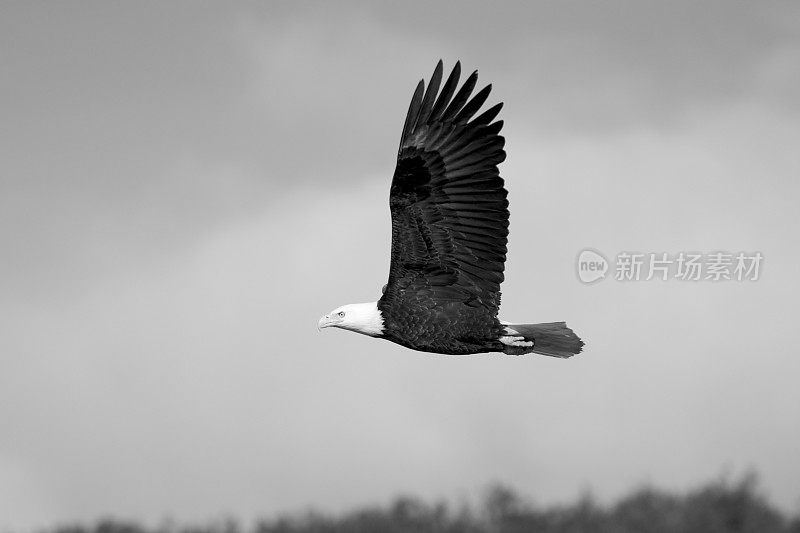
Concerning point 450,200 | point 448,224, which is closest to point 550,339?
point 448,224

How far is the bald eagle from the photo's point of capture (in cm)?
1030

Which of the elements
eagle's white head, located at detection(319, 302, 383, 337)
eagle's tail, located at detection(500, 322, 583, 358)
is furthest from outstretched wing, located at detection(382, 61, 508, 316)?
eagle's tail, located at detection(500, 322, 583, 358)

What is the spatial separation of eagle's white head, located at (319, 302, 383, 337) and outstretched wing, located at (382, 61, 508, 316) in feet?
1.38

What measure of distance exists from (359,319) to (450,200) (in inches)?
55.6

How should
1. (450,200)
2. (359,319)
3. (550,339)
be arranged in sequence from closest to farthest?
(450,200) < (359,319) < (550,339)

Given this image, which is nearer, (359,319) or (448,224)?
(448,224)

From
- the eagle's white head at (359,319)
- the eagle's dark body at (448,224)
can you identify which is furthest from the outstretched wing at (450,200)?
the eagle's white head at (359,319)

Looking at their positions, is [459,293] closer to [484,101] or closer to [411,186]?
[411,186]

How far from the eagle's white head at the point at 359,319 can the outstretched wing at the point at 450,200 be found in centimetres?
42

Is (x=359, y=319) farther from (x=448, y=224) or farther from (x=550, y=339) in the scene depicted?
(x=550, y=339)

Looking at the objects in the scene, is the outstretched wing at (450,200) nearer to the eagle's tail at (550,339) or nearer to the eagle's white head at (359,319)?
the eagle's white head at (359,319)

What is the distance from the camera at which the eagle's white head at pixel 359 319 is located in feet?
35.0

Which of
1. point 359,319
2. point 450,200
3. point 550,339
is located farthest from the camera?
point 550,339

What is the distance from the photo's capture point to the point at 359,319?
10.7 metres
